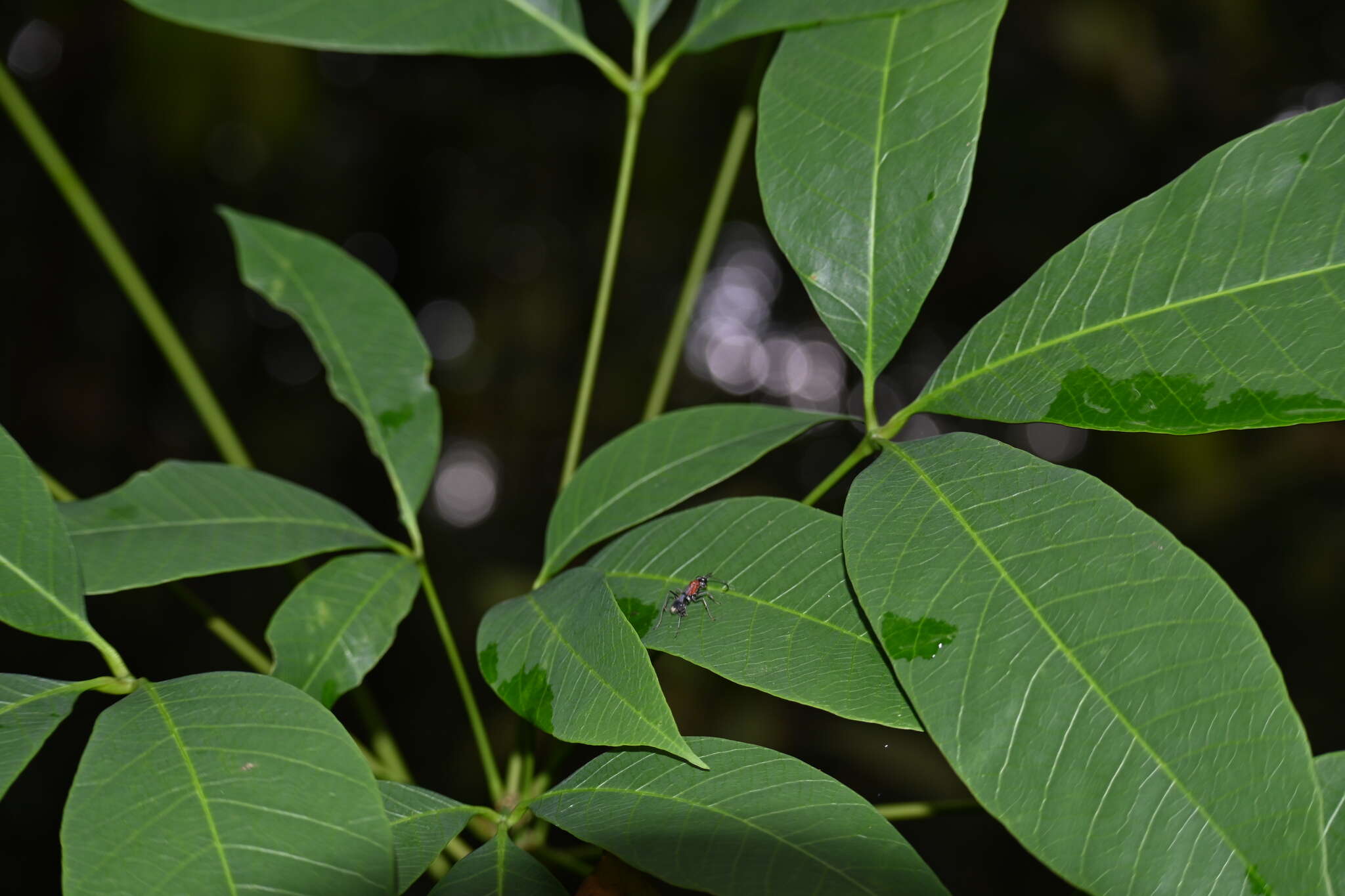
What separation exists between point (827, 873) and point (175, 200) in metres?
3.23

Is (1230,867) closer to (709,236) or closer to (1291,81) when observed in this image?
(709,236)

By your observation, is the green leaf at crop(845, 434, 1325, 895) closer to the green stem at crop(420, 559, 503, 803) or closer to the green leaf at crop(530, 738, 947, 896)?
the green leaf at crop(530, 738, 947, 896)

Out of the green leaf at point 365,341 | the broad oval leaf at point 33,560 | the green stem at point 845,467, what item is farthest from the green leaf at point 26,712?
the green stem at point 845,467

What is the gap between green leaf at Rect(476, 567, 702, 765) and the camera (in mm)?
398

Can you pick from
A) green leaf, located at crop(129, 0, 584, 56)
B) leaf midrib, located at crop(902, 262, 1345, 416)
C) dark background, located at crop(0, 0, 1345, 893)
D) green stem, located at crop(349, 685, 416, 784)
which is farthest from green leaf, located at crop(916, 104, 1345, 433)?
dark background, located at crop(0, 0, 1345, 893)

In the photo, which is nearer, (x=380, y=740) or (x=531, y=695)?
(x=531, y=695)

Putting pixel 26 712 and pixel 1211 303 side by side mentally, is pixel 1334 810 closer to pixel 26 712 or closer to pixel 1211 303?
pixel 1211 303

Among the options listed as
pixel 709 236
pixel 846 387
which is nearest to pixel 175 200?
pixel 846 387

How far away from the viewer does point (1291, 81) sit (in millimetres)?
2791

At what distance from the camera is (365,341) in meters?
0.68

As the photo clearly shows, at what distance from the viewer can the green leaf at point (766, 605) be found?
0.40 metres

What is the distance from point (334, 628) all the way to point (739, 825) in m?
0.25

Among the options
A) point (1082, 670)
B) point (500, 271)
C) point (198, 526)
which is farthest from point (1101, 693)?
point (500, 271)

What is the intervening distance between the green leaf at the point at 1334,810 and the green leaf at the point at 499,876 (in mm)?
311
